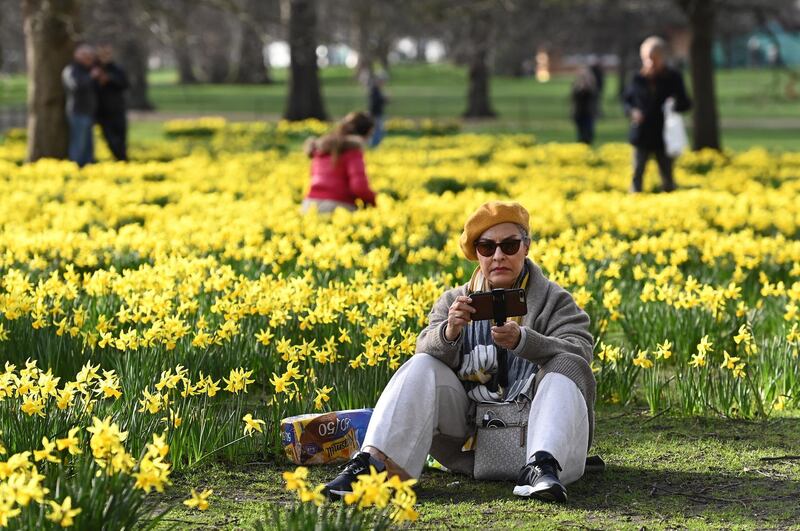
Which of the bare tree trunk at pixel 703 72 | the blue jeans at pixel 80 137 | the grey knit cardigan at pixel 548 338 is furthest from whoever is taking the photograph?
the bare tree trunk at pixel 703 72

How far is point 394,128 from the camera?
31.5 metres

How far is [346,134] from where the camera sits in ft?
36.3

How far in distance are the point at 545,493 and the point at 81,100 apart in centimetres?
1452

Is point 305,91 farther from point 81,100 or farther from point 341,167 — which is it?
point 341,167

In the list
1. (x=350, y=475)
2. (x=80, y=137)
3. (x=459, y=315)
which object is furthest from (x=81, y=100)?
(x=350, y=475)

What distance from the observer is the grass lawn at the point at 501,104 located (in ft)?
104

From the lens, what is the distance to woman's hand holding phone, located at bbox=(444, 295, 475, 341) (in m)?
4.65

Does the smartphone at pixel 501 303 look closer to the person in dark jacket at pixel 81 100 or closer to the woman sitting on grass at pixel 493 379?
the woman sitting on grass at pixel 493 379

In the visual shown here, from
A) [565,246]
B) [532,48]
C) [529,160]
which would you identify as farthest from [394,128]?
[532,48]

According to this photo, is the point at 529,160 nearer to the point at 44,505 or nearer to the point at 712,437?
the point at 712,437

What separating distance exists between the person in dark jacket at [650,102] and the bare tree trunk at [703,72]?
7.66 meters

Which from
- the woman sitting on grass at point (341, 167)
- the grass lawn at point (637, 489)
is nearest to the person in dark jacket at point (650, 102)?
the woman sitting on grass at point (341, 167)

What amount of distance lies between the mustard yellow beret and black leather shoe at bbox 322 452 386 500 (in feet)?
3.03

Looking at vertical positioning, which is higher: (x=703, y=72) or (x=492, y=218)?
(x=703, y=72)
